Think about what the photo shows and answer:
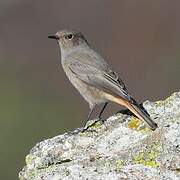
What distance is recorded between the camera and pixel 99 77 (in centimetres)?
1091

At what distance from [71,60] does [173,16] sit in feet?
48.8

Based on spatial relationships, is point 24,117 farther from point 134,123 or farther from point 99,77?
point 134,123

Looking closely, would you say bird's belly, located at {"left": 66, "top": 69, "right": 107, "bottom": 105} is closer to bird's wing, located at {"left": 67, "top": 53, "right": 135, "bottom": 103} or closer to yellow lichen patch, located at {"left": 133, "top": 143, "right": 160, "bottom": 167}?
bird's wing, located at {"left": 67, "top": 53, "right": 135, "bottom": 103}

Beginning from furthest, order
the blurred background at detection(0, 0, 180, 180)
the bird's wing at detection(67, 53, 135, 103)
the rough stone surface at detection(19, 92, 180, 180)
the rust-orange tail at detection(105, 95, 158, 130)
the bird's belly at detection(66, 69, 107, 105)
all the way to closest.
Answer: the blurred background at detection(0, 0, 180, 180) < the bird's belly at detection(66, 69, 107, 105) < the bird's wing at detection(67, 53, 135, 103) < the rust-orange tail at detection(105, 95, 158, 130) < the rough stone surface at detection(19, 92, 180, 180)

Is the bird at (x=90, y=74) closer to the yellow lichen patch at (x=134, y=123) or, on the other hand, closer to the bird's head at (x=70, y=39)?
the bird's head at (x=70, y=39)

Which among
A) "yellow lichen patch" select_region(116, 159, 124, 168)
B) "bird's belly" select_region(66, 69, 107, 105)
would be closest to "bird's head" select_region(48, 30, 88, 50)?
"bird's belly" select_region(66, 69, 107, 105)

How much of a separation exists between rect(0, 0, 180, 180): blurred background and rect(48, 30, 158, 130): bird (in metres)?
3.93

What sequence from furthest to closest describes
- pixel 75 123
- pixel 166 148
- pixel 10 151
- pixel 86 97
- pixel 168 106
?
pixel 75 123
pixel 10 151
pixel 86 97
pixel 168 106
pixel 166 148

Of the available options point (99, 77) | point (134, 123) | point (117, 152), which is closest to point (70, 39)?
point (99, 77)

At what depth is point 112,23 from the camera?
86.4ft

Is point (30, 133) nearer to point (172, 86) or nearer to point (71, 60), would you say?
point (172, 86)

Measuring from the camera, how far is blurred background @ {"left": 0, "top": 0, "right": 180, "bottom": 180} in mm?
18484

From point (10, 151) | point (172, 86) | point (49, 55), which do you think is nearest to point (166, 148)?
point (10, 151)

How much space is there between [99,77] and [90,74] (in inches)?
8.9
